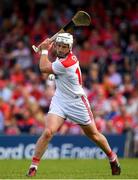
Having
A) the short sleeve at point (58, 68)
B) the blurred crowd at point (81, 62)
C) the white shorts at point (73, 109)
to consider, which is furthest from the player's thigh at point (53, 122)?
the blurred crowd at point (81, 62)

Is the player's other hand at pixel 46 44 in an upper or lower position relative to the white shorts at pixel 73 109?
upper

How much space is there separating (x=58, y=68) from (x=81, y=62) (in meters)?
10.4

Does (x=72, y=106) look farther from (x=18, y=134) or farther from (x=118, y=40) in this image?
(x=118, y=40)

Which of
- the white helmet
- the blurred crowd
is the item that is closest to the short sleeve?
the white helmet

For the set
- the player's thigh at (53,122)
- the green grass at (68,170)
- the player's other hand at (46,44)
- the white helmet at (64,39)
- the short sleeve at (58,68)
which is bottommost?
the green grass at (68,170)

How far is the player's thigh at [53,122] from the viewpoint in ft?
38.9

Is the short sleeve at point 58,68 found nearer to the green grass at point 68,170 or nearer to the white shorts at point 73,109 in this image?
the white shorts at point 73,109

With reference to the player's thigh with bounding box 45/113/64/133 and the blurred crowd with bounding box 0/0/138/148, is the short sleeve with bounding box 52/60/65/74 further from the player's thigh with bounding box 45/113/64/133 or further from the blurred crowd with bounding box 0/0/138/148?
the blurred crowd with bounding box 0/0/138/148

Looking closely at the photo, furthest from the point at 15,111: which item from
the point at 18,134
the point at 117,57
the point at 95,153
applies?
the point at 117,57

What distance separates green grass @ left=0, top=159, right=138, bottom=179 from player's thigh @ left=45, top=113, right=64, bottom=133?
2.37ft

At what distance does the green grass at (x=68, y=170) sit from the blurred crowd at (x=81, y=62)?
313cm

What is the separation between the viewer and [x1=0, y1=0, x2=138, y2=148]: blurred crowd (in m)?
19.7

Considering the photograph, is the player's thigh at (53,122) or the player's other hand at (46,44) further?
the player's other hand at (46,44)

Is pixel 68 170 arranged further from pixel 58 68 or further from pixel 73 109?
pixel 58 68
